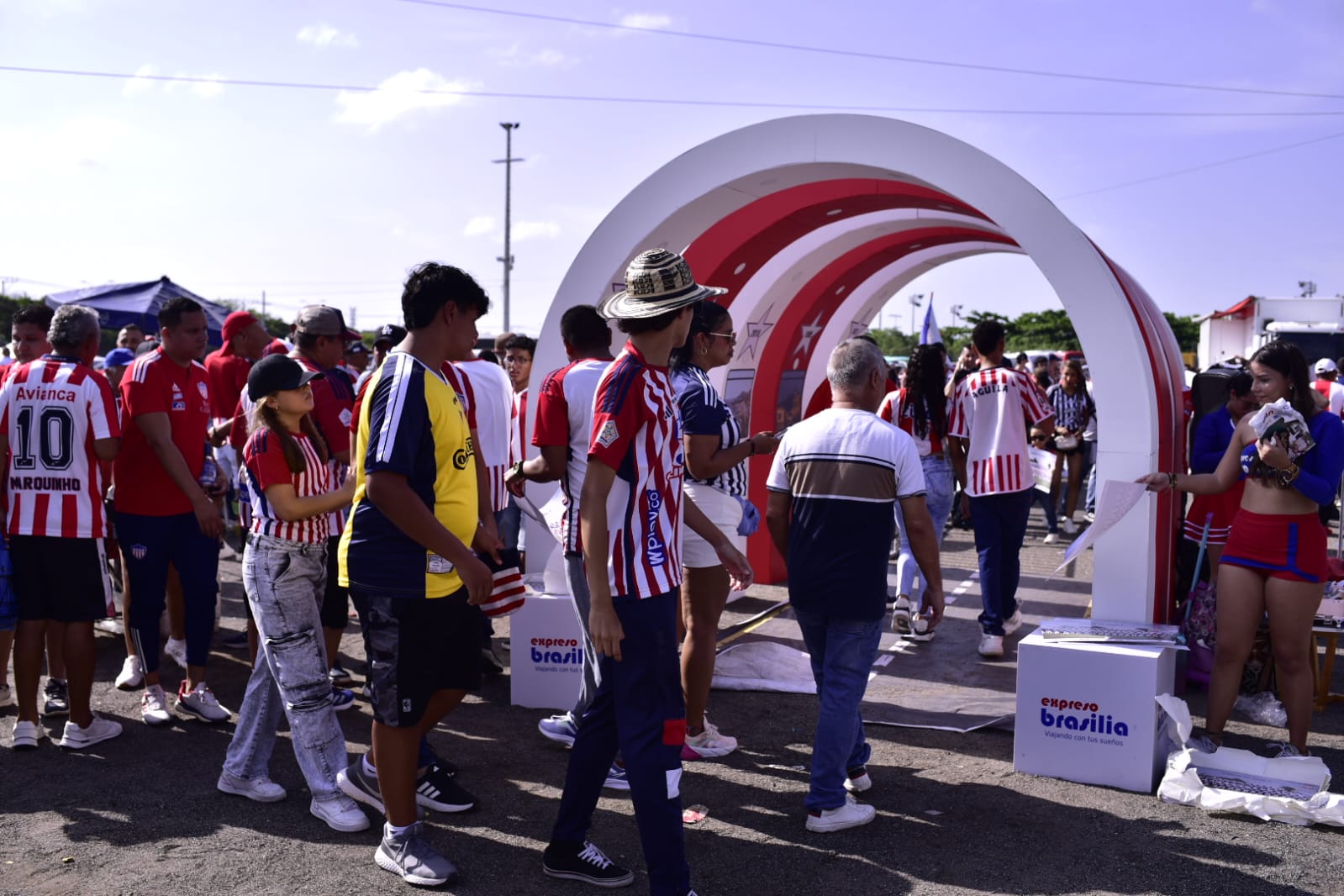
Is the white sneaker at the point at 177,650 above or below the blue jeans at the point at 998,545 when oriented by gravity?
below

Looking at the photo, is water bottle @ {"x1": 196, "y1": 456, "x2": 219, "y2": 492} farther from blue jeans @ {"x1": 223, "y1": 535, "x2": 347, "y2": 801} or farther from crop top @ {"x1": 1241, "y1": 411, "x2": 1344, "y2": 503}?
Result: crop top @ {"x1": 1241, "y1": 411, "x2": 1344, "y2": 503}

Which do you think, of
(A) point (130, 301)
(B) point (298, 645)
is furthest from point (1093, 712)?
(A) point (130, 301)

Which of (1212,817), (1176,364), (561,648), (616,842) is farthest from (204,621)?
(1176,364)

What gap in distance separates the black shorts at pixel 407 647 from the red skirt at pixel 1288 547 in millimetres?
3133

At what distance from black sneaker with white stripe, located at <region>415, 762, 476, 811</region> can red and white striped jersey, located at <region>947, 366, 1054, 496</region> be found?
11.7ft

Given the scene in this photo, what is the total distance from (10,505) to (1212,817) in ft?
16.4

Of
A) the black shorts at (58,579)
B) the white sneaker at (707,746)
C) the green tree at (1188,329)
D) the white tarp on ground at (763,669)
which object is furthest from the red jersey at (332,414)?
the green tree at (1188,329)

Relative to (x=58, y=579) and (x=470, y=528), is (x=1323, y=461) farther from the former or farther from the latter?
(x=58, y=579)

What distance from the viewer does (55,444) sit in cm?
478

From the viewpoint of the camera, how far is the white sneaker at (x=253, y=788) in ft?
13.4

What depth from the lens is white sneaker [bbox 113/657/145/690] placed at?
222 inches

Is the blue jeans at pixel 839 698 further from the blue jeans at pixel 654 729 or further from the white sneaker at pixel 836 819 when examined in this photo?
the blue jeans at pixel 654 729

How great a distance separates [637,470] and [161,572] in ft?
9.82

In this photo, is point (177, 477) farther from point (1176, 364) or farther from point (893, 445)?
point (1176, 364)
